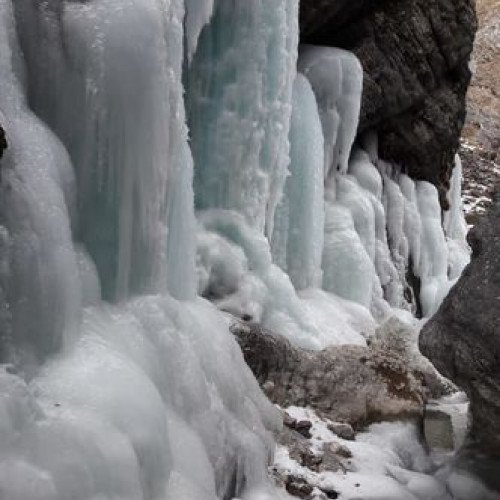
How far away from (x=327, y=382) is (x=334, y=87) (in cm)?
624

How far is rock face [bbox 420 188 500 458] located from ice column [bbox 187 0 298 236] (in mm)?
3379

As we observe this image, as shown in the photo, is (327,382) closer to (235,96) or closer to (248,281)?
(248,281)

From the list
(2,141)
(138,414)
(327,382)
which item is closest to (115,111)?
(2,141)

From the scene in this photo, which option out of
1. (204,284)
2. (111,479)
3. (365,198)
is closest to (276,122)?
(204,284)

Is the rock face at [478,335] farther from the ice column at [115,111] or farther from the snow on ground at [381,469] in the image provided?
the ice column at [115,111]

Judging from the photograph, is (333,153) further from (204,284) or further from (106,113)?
(106,113)

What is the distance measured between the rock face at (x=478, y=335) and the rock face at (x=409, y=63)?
22.4ft

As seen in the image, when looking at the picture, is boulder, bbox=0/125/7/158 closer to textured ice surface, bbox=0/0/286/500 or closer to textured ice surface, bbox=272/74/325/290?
textured ice surface, bbox=0/0/286/500

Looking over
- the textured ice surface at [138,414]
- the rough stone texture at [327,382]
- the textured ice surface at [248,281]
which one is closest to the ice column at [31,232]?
the textured ice surface at [138,414]

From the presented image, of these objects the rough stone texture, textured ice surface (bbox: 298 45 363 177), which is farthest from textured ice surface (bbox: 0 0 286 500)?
textured ice surface (bbox: 298 45 363 177)

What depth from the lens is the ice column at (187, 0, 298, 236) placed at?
8.68m

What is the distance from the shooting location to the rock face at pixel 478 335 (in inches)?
220

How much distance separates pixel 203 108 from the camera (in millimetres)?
8688

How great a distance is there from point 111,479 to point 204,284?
4.71m
